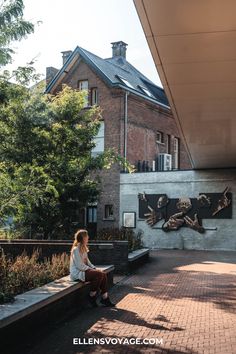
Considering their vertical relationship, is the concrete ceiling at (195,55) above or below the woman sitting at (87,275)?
above

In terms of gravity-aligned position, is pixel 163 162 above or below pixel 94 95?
below

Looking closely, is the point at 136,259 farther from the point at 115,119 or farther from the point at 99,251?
the point at 115,119

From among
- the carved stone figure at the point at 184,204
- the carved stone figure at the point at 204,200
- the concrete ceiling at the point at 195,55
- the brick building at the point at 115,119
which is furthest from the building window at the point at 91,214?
the concrete ceiling at the point at 195,55

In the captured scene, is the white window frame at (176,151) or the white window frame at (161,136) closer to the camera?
the white window frame at (161,136)

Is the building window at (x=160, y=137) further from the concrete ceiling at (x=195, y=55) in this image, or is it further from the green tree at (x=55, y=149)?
the concrete ceiling at (x=195, y=55)

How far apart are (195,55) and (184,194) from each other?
17.5 m

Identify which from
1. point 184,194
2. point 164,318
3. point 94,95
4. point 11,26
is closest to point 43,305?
point 164,318

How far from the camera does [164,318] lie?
8422 mm

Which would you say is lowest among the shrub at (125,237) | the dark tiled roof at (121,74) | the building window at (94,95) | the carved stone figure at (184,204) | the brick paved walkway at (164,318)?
the brick paved walkway at (164,318)

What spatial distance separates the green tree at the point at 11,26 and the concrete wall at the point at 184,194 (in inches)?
709

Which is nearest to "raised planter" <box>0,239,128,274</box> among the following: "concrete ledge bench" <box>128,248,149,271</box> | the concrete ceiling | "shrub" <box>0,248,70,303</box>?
"concrete ledge bench" <box>128,248,149,271</box>

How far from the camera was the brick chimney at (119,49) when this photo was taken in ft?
128

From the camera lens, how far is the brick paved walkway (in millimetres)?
6617

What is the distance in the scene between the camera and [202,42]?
772cm
